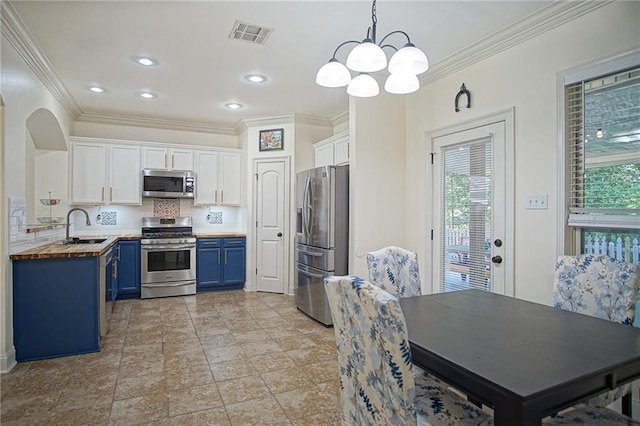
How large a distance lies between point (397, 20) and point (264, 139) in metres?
3.26

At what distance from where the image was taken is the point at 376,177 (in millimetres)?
3844

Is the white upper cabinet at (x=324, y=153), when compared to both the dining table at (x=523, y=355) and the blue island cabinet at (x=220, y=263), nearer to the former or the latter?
the blue island cabinet at (x=220, y=263)

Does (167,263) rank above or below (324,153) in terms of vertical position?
below

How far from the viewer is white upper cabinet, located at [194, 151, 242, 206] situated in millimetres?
5789

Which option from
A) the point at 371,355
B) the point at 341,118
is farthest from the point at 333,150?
the point at 371,355

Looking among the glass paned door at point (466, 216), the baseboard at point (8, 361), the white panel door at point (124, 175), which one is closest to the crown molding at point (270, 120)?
the white panel door at point (124, 175)

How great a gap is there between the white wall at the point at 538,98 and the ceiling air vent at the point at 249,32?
1.84 metres

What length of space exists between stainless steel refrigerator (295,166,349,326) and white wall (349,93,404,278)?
118 mm

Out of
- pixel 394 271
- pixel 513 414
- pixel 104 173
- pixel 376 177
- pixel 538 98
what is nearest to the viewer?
pixel 513 414

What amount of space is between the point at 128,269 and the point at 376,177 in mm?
3736

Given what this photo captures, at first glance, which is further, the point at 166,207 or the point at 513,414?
the point at 166,207

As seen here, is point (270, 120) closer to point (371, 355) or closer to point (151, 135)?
point (151, 135)

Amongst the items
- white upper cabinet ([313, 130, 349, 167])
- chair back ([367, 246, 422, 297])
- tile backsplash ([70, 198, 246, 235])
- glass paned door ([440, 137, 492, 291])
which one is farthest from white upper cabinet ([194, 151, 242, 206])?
chair back ([367, 246, 422, 297])

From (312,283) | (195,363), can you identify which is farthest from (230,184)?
(195,363)
